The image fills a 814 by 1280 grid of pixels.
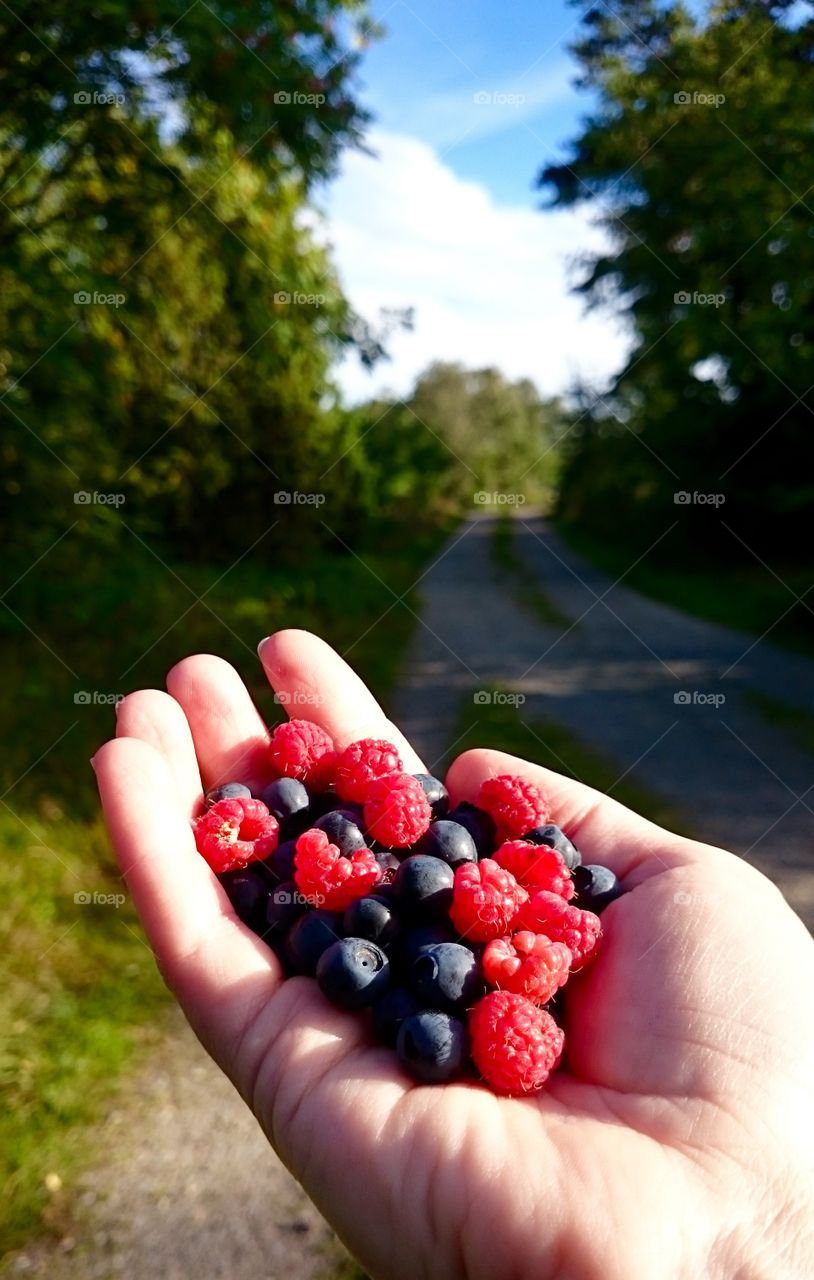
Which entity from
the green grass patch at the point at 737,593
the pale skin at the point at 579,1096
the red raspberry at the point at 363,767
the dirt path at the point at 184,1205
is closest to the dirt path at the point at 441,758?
the dirt path at the point at 184,1205

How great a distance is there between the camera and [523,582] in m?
17.3

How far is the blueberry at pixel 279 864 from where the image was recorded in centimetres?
218

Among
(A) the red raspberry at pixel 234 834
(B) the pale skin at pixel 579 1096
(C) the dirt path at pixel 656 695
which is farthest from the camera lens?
(C) the dirt path at pixel 656 695

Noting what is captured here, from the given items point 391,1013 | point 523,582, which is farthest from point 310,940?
point 523,582

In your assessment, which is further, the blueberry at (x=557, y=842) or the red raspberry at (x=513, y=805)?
the red raspberry at (x=513, y=805)

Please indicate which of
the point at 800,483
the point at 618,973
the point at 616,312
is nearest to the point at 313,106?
the point at 618,973

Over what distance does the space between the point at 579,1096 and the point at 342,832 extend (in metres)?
0.76

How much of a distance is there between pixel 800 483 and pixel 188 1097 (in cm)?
1461

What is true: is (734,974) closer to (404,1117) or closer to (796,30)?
(404,1117)

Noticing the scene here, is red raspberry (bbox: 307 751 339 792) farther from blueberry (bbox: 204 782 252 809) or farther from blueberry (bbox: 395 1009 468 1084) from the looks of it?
blueberry (bbox: 395 1009 468 1084)

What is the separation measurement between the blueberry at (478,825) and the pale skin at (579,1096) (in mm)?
367

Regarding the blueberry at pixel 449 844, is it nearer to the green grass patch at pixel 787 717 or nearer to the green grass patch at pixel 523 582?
the green grass patch at pixel 787 717

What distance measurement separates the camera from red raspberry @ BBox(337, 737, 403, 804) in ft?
7.81

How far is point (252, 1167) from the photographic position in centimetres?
308
